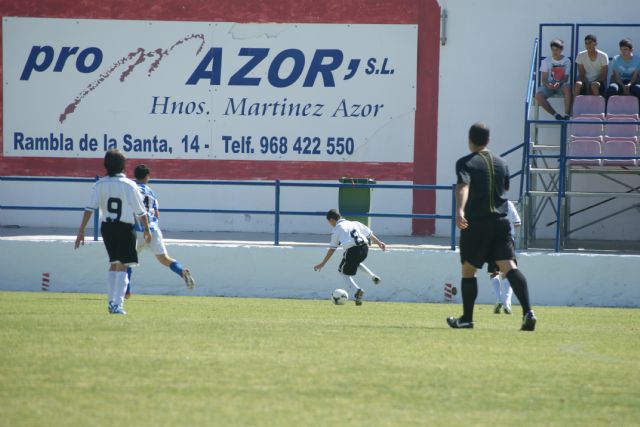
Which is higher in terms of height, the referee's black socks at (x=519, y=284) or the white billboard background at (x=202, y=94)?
the white billboard background at (x=202, y=94)

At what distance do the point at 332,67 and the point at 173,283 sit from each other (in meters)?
5.40

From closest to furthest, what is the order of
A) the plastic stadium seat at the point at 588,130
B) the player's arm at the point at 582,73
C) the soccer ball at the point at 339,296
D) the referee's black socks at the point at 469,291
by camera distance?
the referee's black socks at the point at 469,291, the soccer ball at the point at 339,296, the plastic stadium seat at the point at 588,130, the player's arm at the point at 582,73

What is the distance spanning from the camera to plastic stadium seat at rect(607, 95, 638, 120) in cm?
1955

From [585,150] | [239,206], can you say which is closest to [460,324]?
[585,150]

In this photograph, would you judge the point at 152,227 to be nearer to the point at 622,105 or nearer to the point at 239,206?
the point at 239,206

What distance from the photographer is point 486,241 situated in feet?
36.4

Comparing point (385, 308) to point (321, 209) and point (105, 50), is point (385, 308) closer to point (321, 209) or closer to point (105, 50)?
point (321, 209)

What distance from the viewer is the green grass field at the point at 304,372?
7133 mm

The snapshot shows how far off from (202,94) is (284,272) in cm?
476

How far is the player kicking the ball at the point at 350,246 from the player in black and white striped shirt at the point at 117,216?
466 cm

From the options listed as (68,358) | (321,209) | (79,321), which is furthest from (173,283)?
(68,358)

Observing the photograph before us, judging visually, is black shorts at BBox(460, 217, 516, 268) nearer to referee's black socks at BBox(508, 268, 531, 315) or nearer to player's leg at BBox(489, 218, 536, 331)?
player's leg at BBox(489, 218, 536, 331)

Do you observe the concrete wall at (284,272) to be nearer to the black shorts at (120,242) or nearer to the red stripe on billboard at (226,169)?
the red stripe on billboard at (226,169)

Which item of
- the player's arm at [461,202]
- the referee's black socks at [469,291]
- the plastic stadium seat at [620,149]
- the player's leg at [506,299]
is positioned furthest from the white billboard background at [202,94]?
the player's arm at [461,202]
